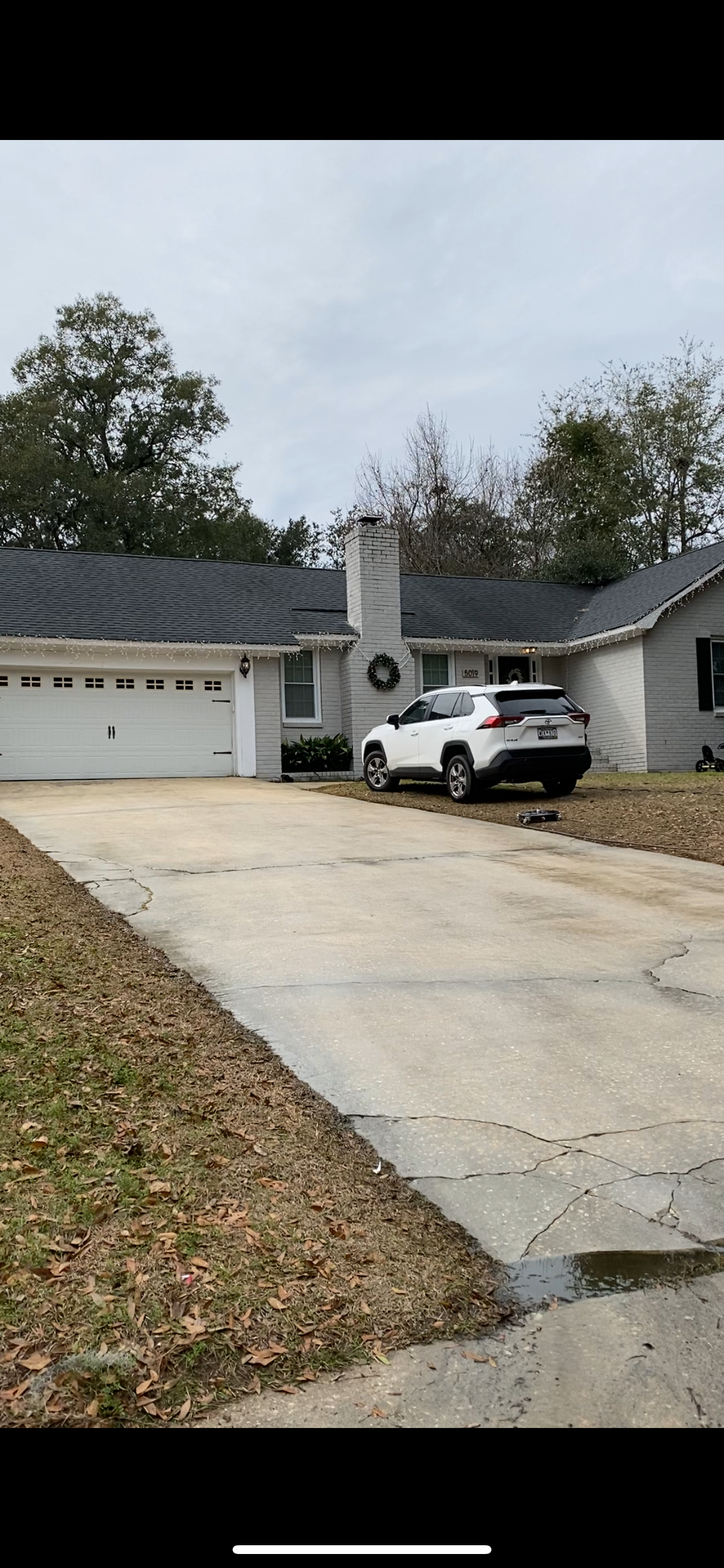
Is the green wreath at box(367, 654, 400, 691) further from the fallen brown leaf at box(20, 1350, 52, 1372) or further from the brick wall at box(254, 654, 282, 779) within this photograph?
the fallen brown leaf at box(20, 1350, 52, 1372)

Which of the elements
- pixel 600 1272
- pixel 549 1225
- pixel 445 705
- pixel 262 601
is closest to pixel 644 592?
pixel 262 601

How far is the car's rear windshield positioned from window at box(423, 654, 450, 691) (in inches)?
352

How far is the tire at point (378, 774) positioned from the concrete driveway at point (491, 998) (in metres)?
5.13

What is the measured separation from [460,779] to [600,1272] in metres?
10.8

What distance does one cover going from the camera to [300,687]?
68.7 feet

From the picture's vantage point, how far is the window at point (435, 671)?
2198 cm

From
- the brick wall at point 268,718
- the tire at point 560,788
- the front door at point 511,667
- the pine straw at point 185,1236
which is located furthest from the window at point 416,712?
the pine straw at point 185,1236

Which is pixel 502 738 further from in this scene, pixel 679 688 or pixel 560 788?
pixel 679 688

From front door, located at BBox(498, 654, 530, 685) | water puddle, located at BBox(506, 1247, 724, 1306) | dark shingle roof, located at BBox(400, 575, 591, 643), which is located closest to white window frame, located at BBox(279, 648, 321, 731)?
dark shingle roof, located at BBox(400, 575, 591, 643)
